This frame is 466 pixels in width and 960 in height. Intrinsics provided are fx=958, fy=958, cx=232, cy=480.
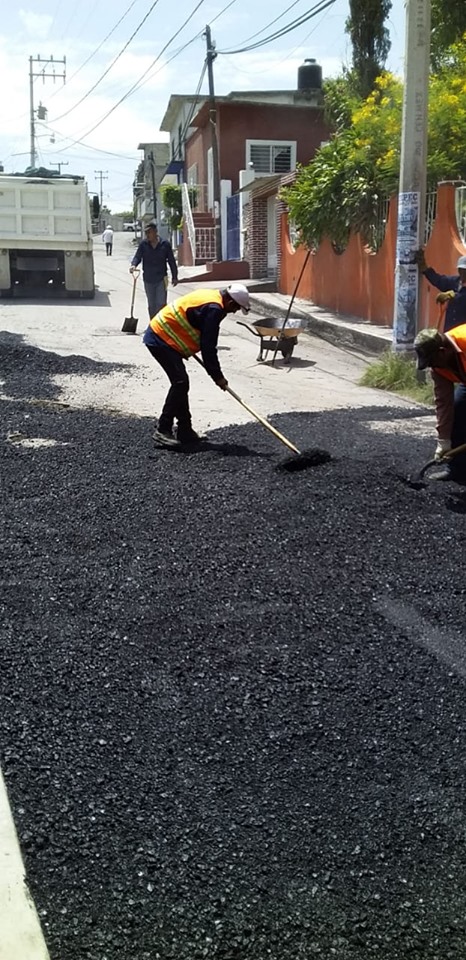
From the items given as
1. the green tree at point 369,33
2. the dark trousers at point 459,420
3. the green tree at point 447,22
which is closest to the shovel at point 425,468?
the dark trousers at point 459,420

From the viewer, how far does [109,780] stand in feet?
9.75

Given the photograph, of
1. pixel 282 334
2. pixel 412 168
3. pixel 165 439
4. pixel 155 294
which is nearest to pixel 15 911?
pixel 165 439

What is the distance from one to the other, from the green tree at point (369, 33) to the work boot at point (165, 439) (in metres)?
15.9

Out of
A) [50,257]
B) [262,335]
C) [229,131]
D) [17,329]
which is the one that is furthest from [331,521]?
[229,131]

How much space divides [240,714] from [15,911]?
1.10 m

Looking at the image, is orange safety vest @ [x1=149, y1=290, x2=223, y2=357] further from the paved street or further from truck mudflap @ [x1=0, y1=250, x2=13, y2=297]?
truck mudflap @ [x1=0, y1=250, x2=13, y2=297]

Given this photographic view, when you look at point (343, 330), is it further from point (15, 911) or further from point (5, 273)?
point (15, 911)

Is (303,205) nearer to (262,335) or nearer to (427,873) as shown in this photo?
(262,335)

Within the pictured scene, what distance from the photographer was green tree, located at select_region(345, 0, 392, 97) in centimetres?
2002

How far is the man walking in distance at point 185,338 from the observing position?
6370mm

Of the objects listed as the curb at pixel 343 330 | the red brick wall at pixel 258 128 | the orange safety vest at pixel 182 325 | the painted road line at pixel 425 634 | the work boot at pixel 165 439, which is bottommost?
the painted road line at pixel 425 634


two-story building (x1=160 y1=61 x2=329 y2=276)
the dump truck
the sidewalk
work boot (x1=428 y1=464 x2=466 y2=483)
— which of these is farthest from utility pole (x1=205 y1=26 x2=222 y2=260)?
work boot (x1=428 y1=464 x2=466 y2=483)

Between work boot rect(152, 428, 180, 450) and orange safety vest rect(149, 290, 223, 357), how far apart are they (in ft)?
1.96

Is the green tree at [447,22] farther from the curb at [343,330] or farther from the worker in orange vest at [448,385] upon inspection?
the worker in orange vest at [448,385]
